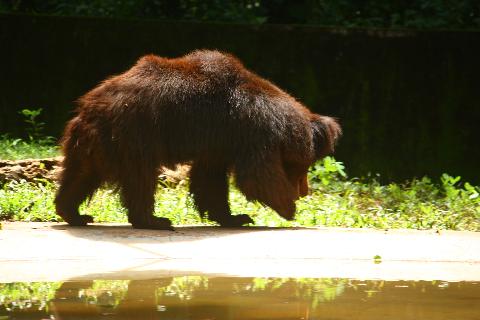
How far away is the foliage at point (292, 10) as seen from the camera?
12.6 m

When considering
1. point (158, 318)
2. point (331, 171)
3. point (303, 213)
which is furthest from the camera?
point (331, 171)

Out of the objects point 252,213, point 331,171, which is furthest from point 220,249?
point 331,171

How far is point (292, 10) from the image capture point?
1325 cm

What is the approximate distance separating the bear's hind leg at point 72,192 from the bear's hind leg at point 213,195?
85 centimetres

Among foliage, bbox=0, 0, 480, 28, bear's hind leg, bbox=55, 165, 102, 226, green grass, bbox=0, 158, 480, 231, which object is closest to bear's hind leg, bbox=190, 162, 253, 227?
green grass, bbox=0, 158, 480, 231

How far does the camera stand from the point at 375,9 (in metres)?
13.0

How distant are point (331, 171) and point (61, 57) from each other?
3.84 meters

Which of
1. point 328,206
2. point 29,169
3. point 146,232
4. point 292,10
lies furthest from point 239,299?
point 292,10

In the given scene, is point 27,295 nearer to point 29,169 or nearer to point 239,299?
point 239,299

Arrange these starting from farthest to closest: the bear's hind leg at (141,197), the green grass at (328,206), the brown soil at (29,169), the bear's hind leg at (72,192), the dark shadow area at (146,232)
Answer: the brown soil at (29,169)
the green grass at (328,206)
the bear's hind leg at (72,192)
the bear's hind leg at (141,197)
the dark shadow area at (146,232)

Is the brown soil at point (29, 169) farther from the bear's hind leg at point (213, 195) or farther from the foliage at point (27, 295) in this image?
Result: the foliage at point (27, 295)

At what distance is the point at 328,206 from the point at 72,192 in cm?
250

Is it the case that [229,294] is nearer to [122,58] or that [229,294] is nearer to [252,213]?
[252,213]

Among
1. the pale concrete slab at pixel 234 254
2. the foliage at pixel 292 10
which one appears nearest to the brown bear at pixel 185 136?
the pale concrete slab at pixel 234 254
